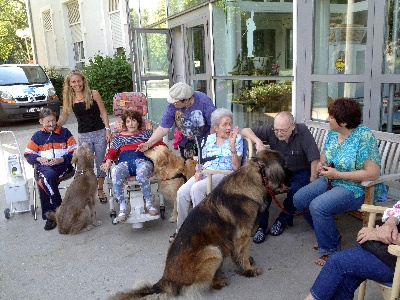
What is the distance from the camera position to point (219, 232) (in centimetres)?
287

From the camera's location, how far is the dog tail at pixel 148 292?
2627 mm

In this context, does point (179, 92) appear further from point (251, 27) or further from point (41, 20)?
point (41, 20)

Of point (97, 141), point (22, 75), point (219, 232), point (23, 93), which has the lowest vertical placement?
point (219, 232)

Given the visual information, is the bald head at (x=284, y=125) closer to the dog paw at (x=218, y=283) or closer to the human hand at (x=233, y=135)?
the human hand at (x=233, y=135)

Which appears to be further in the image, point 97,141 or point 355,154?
point 97,141

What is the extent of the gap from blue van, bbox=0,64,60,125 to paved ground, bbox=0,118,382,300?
28.7ft

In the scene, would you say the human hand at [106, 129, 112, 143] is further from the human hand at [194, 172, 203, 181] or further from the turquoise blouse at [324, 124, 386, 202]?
the turquoise blouse at [324, 124, 386, 202]

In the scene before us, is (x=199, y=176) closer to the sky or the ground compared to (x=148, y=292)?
closer to the sky

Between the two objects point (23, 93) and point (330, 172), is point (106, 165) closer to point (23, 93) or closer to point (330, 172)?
point (330, 172)

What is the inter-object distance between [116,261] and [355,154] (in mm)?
2490

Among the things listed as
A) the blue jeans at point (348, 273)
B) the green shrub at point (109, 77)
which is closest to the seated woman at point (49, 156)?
the blue jeans at point (348, 273)

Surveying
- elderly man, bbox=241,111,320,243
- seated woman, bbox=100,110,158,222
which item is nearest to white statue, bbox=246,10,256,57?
seated woman, bbox=100,110,158,222

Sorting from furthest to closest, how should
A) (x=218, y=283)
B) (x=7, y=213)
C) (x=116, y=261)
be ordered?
1. (x=7, y=213)
2. (x=116, y=261)
3. (x=218, y=283)

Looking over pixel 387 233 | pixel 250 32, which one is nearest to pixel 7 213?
pixel 387 233
